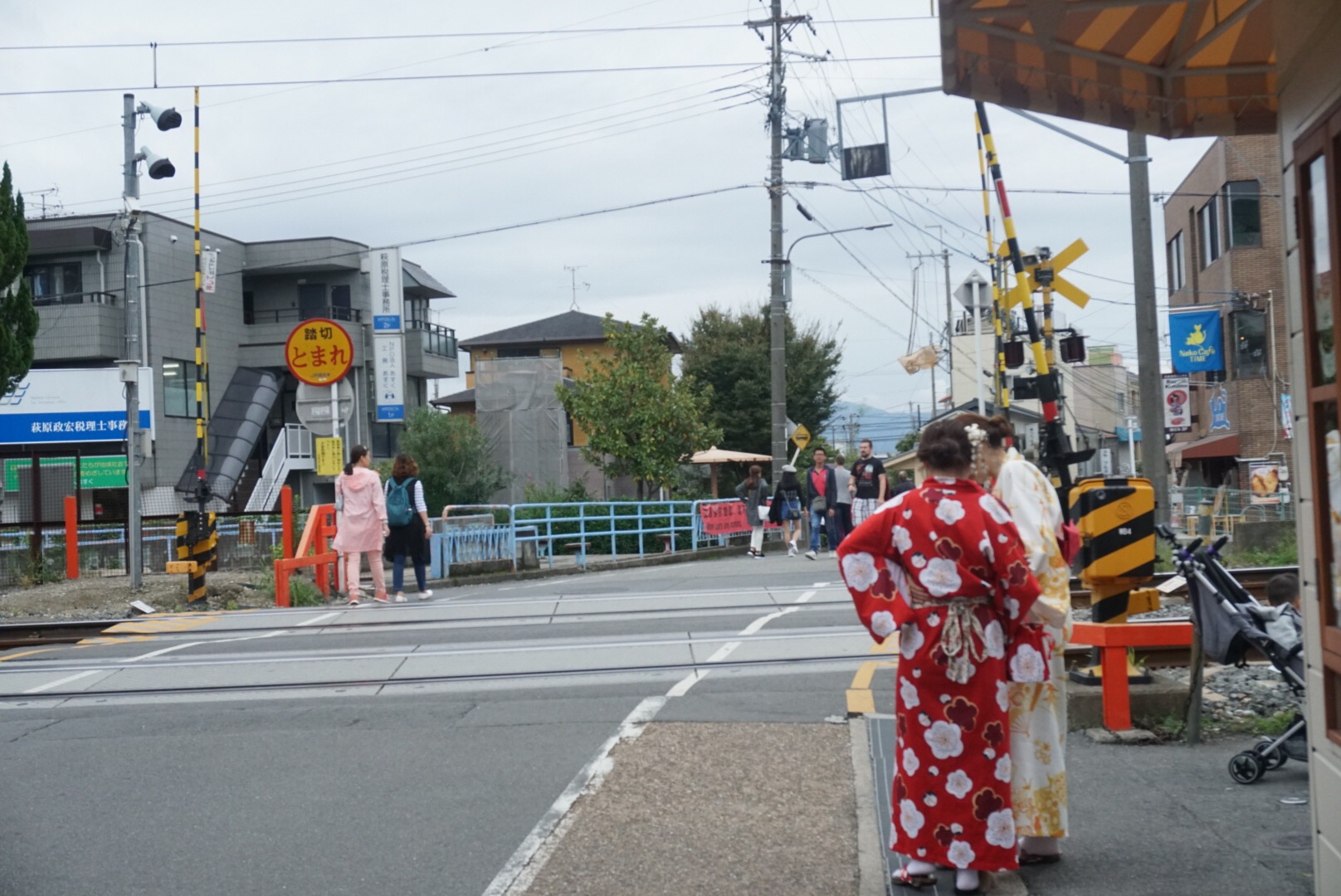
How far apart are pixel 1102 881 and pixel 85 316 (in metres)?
34.1

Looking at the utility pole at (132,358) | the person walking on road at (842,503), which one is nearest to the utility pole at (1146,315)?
the person walking on road at (842,503)

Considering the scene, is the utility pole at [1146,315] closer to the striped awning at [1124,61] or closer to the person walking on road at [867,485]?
the person walking on road at [867,485]

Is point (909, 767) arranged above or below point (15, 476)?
below

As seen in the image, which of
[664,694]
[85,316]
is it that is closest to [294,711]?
[664,694]

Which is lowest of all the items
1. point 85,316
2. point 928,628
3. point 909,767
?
point 909,767

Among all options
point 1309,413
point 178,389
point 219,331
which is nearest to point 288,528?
point 1309,413

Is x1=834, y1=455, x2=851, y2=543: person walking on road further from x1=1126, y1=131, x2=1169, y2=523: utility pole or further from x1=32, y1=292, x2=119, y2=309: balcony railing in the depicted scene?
x1=32, y1=292, x2=119, y2=309: balcony railing

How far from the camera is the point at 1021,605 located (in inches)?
171

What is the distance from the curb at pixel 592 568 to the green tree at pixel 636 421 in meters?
6.74

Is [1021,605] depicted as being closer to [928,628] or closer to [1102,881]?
[928,628]

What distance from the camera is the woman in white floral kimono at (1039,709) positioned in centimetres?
461

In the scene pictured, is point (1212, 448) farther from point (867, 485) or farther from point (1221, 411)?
point (867, 485)

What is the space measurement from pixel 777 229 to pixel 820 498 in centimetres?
945

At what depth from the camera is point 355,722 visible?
25.4 ft
